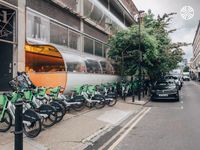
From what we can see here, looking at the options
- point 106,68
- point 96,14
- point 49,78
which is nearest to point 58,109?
point 49,78

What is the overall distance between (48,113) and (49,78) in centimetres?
562

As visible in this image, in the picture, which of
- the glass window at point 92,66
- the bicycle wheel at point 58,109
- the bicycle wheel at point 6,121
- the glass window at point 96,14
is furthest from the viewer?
the glass window at point 96,14

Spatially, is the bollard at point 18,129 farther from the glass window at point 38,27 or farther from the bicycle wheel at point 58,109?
the glass window at point 38,27

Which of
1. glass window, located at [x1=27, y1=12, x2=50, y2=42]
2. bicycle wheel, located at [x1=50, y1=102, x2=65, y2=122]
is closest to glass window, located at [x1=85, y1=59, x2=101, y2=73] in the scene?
glass window, located at [x1=27, y1=12, x2=50, y2=42]

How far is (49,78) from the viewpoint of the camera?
1522 cm

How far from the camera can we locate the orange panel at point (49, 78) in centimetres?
1505

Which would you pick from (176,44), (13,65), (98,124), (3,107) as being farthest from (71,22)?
(176,44)

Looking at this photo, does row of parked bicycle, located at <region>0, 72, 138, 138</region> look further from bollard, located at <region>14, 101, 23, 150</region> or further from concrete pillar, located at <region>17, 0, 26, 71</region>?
concrete pillar, located at <region>17, 0, 26, 71</region>

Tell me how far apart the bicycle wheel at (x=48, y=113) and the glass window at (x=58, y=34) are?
8.35 m

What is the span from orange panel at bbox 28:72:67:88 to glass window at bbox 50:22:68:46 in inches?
128

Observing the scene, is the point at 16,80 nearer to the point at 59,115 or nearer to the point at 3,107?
the point at 59,115

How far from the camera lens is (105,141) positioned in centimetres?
880

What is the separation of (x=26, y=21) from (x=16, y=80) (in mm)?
3744

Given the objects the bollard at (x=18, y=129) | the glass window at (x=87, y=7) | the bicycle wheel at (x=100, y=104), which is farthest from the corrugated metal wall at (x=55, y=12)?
the bollard at (x=18, y=129)
